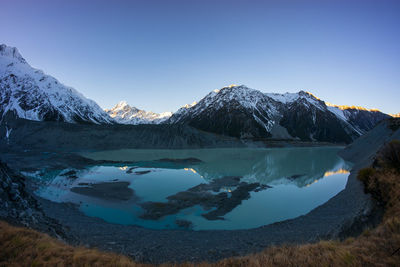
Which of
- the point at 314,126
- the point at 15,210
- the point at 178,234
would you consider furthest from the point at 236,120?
the point at 15,210

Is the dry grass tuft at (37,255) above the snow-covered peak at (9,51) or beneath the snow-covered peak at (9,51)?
beneath

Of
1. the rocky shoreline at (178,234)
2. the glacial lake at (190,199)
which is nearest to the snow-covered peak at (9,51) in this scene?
the glacial lake at (190,199)

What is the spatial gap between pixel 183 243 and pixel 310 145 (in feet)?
392

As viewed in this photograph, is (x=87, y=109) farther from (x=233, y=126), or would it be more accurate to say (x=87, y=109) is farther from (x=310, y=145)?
(x=310, y=145)

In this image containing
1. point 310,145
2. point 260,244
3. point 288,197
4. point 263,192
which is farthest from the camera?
point 310,145

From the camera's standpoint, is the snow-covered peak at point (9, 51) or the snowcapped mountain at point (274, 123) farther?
the snow-covered peak at point (9, 51)

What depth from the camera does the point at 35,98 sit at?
467 feet

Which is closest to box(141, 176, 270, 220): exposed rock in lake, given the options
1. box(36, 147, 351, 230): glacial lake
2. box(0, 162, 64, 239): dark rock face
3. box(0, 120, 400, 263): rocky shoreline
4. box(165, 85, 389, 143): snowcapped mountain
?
box(36, 147, 351, 230): glacial lake

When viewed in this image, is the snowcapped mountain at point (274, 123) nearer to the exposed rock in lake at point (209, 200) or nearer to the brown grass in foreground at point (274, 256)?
the exposed rock in lake at point (209, 200)

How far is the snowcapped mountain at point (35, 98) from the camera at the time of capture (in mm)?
129125

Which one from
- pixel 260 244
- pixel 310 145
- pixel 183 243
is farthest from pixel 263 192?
pixel 310 145

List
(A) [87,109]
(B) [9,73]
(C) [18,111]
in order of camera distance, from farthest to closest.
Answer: (A) [87,109]
(B) [9,73]
(C) [18,111]

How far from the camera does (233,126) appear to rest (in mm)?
169500

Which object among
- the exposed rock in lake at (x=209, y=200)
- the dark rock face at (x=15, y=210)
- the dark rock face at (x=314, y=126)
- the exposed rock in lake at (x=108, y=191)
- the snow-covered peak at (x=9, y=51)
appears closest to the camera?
the dark rock face at (x=15, y=210)
